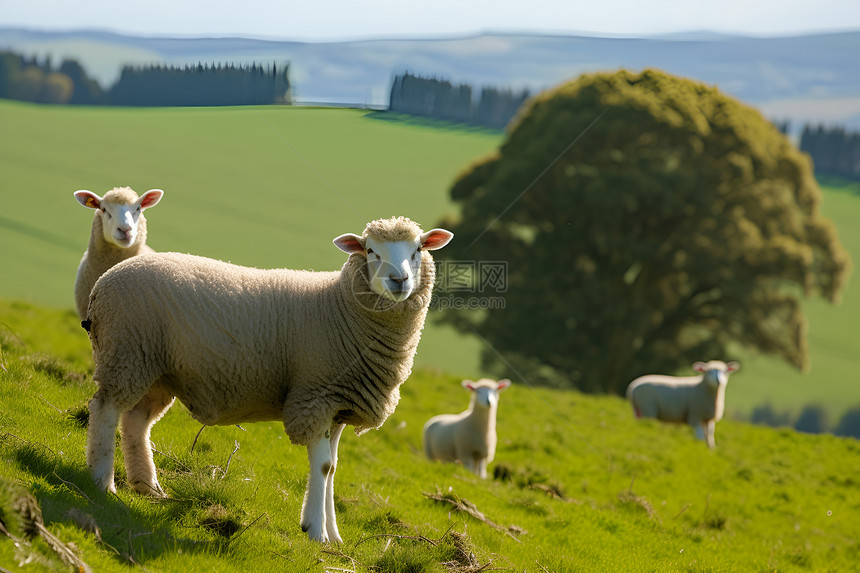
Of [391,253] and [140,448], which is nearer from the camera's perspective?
[391,253]

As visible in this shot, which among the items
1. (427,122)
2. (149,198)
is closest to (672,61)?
(427,122)

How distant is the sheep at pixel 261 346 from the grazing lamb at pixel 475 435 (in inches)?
169

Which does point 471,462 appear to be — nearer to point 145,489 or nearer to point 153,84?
point 145,489

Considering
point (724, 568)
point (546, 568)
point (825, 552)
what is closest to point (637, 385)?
point (825, 552)

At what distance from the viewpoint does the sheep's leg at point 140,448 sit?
5328 millimetres

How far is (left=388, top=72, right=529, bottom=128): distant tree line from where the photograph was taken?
1230 cm

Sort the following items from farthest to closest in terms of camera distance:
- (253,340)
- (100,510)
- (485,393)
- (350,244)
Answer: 1. (485,393)
2. (350,244)
3. (253,340)
4. (100,510)

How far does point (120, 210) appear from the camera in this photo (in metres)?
7.35

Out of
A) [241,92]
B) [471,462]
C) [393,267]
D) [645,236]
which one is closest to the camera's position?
[393,267]

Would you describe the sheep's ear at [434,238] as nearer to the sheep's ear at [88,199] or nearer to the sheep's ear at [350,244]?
the sheep's ear at [350,244]

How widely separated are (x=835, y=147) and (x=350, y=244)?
29913mm

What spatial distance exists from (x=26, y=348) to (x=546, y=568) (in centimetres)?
602

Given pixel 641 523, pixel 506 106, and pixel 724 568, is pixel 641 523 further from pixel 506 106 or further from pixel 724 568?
pixel 506 106

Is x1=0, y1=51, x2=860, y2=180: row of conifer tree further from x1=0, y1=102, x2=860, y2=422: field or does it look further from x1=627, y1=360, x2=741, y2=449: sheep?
x1=627, y1=360, x2=741, y2=449: sheep
